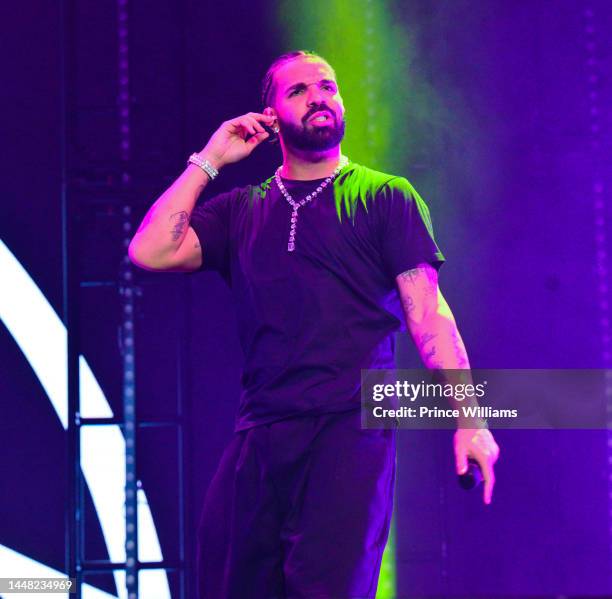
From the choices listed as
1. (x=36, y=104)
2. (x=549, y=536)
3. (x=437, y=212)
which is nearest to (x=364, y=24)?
(x=437, y=212)

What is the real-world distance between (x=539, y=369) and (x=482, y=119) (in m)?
0.91

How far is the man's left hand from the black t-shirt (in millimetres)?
270

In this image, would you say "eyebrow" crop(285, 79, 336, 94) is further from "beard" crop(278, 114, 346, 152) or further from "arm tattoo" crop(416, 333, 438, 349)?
"arm tattoo" crop(416, 333, 438, 349)

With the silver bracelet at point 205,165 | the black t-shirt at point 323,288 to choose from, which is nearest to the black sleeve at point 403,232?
the black t-shirt at point 323,288

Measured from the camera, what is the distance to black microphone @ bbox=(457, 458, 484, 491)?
6.68 ft

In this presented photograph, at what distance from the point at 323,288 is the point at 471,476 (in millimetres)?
591

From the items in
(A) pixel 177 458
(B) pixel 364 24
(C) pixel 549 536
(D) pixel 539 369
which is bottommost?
(C) pixel 549 536

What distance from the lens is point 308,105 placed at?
8.28 ft

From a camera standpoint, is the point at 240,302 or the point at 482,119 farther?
the point at 482,119

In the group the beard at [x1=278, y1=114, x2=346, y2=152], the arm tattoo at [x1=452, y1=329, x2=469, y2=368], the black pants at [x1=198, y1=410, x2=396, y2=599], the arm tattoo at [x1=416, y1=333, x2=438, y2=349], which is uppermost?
the beard at [x1=278, y1=114, x2=346, y2=152]

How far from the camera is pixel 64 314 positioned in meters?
3.10

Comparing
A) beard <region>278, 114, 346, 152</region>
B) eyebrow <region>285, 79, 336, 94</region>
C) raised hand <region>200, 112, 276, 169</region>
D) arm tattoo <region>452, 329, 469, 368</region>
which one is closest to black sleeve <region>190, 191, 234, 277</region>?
raised hand <region>200, 112, 276, 169</region>

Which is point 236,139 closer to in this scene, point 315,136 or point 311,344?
point 315,136

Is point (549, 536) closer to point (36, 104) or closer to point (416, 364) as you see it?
point (416, 364)
